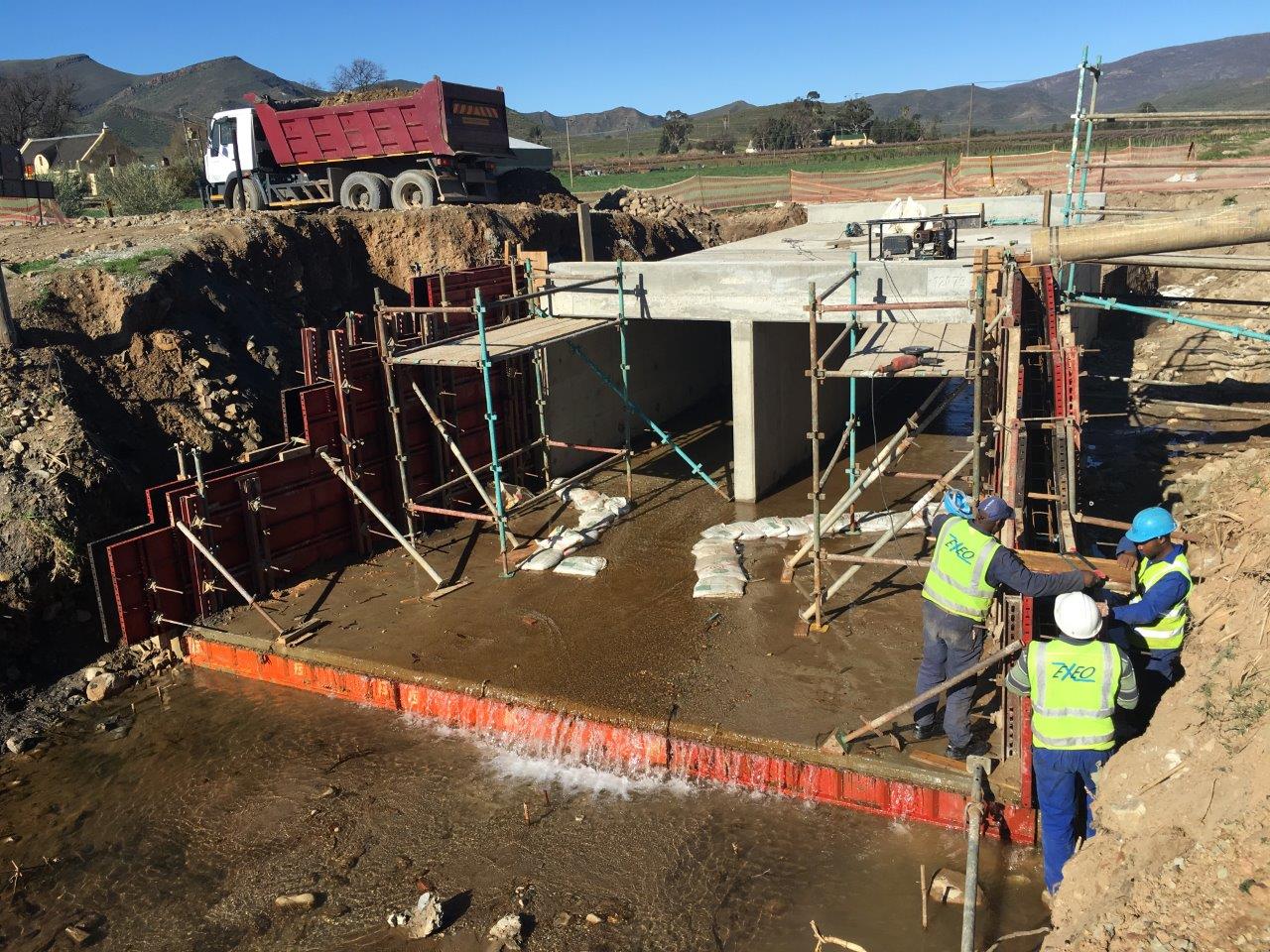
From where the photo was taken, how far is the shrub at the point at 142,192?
2450cm

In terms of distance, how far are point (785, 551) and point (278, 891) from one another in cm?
669

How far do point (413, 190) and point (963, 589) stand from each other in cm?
1641

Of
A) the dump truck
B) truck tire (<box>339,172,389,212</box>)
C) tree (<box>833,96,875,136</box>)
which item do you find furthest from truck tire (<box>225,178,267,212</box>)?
tree (<box>833,96,875,136</box>)

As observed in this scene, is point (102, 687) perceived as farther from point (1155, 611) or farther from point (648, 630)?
point (1155, 611)

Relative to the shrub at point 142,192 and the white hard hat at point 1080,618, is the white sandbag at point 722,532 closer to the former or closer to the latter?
the white hard hat at point 1080,618

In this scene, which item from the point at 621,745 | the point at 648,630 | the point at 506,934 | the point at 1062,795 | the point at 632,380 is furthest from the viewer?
the point at 632,380

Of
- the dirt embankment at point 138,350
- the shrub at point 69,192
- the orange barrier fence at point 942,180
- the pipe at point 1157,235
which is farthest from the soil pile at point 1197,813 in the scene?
the shrub at point 69,192

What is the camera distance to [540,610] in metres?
9.93

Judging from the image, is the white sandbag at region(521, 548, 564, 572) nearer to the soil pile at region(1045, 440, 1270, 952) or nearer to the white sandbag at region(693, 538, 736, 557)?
the white sandbag at region(693, 538, 736, 557)

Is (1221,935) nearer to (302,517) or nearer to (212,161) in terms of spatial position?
(302,517)

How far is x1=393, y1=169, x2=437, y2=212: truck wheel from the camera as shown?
19094 millimetres

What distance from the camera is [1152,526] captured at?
6.07 meters

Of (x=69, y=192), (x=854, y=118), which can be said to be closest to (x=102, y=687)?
(x=69, y=192)

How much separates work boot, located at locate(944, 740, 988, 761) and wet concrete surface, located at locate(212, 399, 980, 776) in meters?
0.20
